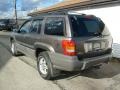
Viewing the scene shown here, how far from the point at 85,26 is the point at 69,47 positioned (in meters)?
0.90

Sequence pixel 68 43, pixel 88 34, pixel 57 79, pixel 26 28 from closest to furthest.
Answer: pixel 68 43 < pixel 88 34 < pixel 57 79 < pixel 26 28

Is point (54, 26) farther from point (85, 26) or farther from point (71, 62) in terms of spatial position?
point (71, 62)

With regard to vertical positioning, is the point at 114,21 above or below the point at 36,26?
above

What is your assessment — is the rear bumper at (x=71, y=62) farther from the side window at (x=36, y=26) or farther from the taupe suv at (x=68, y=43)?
the side window at (x=36, y=26)

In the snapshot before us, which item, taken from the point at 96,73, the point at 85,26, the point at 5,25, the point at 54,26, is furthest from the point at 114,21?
the point at 5,25

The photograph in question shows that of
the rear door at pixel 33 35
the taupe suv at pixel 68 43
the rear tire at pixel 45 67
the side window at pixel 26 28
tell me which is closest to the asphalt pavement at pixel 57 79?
the rear tire at pixel 45 67

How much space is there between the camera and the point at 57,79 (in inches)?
236

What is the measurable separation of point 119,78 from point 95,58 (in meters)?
1.38

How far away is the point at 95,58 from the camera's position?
18.1ft

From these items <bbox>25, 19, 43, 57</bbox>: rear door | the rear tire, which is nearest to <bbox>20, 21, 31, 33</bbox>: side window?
<bbox>25, 19, 43, 57</bbox>: rear door

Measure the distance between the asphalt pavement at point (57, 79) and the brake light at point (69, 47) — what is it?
1.00 metres

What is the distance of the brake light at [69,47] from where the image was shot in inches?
196

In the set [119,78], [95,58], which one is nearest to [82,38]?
[95,58]

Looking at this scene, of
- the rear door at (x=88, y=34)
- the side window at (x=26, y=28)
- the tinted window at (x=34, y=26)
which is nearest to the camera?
the rear door at (x=88, y=34)
